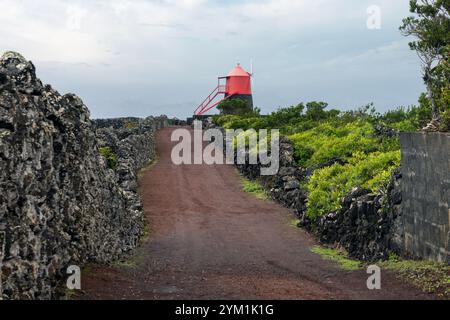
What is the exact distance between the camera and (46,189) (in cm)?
971

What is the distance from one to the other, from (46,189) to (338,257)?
30.3 feet

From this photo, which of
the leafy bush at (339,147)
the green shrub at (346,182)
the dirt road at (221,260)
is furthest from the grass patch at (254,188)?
the green shrub at (346,182)

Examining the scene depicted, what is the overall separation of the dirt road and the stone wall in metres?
1.44

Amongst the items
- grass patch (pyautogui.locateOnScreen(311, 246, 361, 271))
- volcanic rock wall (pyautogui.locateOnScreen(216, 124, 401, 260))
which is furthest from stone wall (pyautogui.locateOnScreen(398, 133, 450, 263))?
grass patch (pyautogui.locateOnScreen(311, 246, 361, 271))

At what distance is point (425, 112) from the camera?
27.2 m

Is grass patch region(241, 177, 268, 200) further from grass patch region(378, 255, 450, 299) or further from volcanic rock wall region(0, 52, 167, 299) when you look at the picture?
grass patch region(378, 255, 450, 299)

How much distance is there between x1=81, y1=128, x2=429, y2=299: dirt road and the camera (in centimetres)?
1145

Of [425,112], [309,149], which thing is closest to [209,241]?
[309,149]

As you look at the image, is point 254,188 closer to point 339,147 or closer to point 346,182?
point 339,147

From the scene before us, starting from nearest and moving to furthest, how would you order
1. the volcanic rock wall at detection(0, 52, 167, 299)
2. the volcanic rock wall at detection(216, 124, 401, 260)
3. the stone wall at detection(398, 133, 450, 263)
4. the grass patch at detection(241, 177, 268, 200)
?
the volcanic rock wall at detection(0, 52, 167, 299) → the stone wall at detection(398, 133, 450, 263) → the volcanic rock wall at detection(216, 124, 401, 260) → the grass patch at detection(241, 177, 268, 200)

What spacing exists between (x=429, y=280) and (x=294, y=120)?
104 feet

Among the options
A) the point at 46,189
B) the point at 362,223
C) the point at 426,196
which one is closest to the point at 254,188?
the point at 362,223

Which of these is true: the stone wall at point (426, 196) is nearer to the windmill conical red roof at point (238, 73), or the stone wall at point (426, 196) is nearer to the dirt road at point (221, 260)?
the dirt road at point (221, 260)

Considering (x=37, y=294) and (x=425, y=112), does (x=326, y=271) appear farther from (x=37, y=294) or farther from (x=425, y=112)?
(x=425, y=112)
